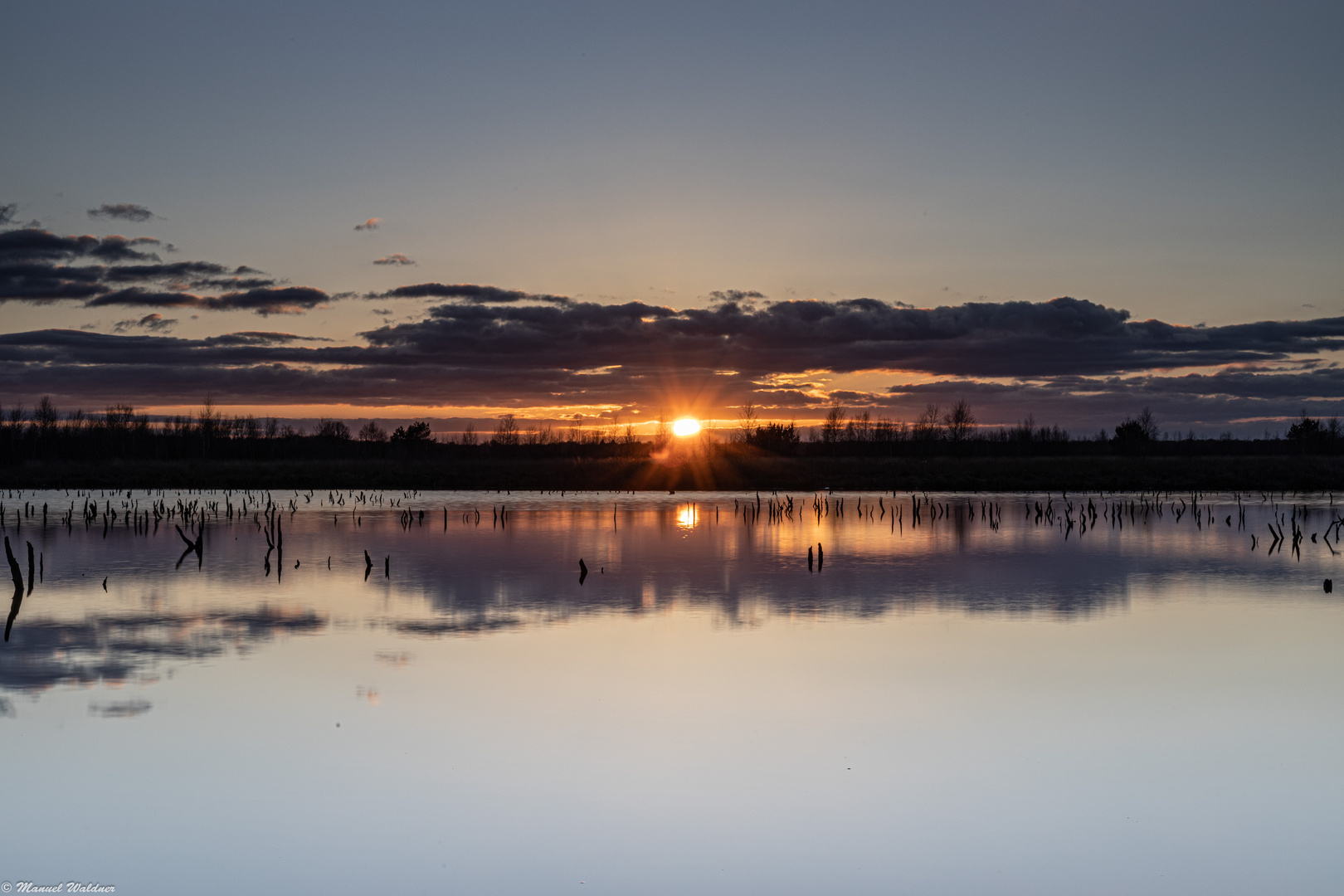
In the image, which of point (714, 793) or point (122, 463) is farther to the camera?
point (122, 463)

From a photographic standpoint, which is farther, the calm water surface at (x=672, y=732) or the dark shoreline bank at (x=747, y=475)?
the dark shoreline bank at (x=747, y=475)

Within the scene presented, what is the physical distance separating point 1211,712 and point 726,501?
45.0m

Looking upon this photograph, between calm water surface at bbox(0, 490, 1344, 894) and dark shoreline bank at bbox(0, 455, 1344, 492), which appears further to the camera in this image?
dark shoreline bank at bbox(0, 455, 1344, 492)

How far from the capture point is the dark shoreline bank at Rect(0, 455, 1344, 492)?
70938 millimetres

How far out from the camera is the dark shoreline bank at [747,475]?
7094cm

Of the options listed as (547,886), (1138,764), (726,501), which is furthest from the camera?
(726,501)

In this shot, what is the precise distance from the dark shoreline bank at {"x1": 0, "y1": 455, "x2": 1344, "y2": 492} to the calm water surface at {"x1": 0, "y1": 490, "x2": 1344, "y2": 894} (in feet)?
150

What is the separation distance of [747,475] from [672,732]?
212ft

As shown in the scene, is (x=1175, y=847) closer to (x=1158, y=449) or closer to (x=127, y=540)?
(x=127, y=540)

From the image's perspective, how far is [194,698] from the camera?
1266cm

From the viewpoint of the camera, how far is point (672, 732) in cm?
1155

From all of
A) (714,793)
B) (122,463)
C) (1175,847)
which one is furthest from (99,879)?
(122,463)

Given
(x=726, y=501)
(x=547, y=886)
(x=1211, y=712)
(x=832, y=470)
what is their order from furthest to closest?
(x=832, y=470) → (x=726, y=501) → (x=1211, y=712) → (x=547, y=886)

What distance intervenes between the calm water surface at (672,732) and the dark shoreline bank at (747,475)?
45.6 m
